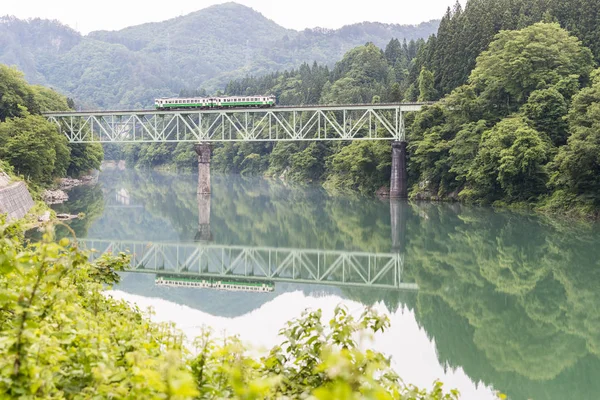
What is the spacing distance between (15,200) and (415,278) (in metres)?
22.3

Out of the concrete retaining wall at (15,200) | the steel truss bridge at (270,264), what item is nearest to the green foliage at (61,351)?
the steel truss bridge at (270,264)

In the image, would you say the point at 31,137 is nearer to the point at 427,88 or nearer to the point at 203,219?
the point at 203,219

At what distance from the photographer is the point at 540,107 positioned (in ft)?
139

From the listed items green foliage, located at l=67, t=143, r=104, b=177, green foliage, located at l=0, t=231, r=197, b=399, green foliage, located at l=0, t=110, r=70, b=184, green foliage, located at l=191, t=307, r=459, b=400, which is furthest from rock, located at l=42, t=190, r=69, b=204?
green foliage, located at l=191, t=307, r=459, b=400

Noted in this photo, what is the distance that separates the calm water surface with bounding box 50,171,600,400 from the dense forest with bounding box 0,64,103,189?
4.03 meters

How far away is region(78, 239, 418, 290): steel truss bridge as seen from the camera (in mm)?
24594

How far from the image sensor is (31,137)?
46.4 metres

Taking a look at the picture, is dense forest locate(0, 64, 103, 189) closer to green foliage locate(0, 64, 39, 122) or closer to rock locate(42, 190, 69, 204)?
green foliage locate(0, 64, 39, 122)

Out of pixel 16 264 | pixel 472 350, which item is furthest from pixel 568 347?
pixel 16 264

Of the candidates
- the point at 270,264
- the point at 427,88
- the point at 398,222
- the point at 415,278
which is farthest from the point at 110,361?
the point at 427,88

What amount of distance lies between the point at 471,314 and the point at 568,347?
142 inches

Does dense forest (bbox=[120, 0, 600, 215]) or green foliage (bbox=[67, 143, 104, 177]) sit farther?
green foliage (bbox=[67, 143, 104, 177])

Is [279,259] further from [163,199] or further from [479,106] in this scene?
[163,199]

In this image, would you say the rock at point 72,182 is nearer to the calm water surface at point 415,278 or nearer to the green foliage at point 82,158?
the green foliage at point 82,158
